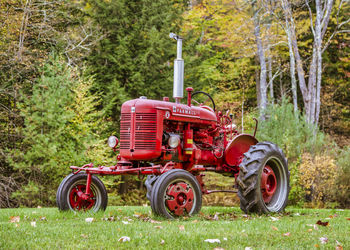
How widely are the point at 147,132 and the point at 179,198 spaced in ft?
3.60

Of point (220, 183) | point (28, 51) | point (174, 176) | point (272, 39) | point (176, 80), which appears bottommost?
point (220, 183)

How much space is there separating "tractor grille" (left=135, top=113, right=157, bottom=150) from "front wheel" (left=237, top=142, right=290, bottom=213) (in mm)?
1429

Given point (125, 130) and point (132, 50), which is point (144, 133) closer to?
point (125, 130)

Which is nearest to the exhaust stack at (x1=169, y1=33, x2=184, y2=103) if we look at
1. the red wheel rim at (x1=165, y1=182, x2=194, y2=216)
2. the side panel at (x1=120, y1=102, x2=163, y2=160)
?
the side panel at (x1=120, y1=102, x2=163, y2=160)

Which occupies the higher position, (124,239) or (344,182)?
(124,239)

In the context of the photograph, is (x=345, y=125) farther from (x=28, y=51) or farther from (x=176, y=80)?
(x=176, y=80)

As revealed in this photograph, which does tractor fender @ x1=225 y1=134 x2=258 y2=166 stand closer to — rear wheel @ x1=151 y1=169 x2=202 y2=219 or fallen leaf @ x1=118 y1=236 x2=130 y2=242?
rear wheel @ x1=151 y1=169 x2=202 y2=219

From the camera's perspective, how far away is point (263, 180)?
693 cm

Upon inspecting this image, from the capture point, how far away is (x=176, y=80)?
7082mm

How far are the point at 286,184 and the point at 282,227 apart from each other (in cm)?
236

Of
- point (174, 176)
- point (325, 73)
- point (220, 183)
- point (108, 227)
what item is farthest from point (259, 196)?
point (325, 73)

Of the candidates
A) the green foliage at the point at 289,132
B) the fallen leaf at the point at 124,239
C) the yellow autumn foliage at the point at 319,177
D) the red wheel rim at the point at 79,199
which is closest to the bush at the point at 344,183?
the yellow autumn foliage at the point at 319,177

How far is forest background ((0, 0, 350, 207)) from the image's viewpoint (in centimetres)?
1364

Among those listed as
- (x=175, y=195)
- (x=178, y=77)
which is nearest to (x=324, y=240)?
(x=175, y=195)
